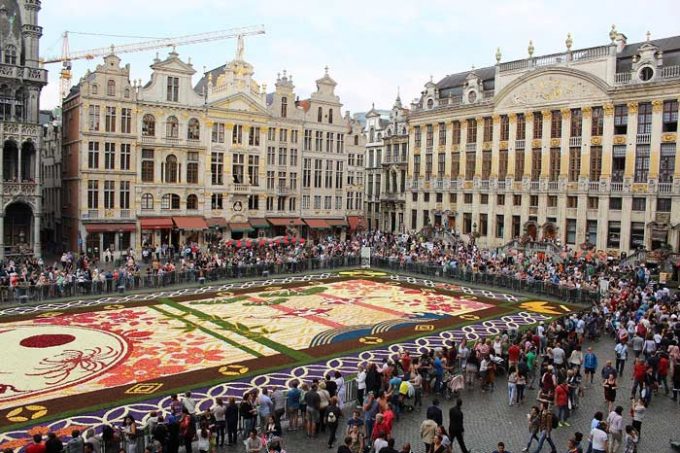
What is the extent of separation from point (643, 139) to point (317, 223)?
102ft

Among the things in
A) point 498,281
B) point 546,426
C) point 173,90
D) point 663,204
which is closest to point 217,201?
point 173,90

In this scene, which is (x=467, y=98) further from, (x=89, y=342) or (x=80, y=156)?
(x=89, y=342)

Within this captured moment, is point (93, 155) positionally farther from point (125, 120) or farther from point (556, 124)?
point (556, 124)

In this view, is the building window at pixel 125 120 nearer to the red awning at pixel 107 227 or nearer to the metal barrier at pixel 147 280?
the red awning at pixel 107 227

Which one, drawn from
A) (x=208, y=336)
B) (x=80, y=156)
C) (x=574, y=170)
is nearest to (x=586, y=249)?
(x=574, y=170)

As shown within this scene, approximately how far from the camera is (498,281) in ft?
131

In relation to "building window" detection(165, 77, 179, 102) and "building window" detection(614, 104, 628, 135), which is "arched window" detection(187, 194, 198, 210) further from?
"building window" detection(614, 104, 628, 135)

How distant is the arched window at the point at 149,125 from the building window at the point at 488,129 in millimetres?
30686

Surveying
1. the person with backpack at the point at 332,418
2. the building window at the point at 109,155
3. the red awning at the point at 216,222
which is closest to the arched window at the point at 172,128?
the building window at the point at 109,155

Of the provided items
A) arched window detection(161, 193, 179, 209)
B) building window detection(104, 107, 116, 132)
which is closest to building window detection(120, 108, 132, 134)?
building window detection(104, 107, 116, 132)

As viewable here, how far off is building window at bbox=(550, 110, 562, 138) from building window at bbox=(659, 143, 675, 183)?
8.82 meters

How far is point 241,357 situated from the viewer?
2336 cm

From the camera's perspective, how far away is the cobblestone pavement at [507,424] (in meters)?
16.2

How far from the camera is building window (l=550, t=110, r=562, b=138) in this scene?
171 ft
